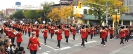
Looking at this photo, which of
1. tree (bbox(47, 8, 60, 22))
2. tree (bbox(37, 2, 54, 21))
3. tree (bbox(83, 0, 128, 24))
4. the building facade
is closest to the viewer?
tree (bbox(83, 0, 128, 24))

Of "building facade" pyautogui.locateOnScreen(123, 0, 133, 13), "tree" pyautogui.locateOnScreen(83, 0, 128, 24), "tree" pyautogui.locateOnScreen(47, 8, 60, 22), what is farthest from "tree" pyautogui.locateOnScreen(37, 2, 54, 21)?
"tree" pyautogui.locateOnScreen(83, 0, 128, 24)

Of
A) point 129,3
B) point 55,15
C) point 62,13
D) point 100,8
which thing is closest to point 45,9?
point 55,15

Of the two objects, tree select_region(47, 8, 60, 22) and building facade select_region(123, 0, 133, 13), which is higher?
building facade select_region(123, 0, 133, 13)

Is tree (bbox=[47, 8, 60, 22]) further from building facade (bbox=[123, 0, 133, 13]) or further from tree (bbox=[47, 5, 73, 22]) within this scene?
building facade (bbox=[123, 0, 133, 13])

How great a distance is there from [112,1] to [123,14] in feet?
54.8

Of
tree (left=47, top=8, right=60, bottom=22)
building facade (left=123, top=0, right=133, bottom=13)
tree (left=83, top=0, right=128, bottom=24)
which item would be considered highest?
tree (left=83, top=0, right=128, bottom=24)

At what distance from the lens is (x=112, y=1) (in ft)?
175

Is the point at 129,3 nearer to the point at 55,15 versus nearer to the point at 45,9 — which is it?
the point at 55,15

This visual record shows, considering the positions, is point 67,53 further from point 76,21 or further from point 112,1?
point 76,21

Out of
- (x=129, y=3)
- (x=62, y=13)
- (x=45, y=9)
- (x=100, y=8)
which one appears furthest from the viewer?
(x=45, y=9)

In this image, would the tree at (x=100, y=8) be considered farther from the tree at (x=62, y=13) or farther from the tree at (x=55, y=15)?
the tree at (x=55, y=15)

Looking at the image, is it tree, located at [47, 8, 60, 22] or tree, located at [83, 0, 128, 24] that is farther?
tree, located at [47, 8, 60, 22]

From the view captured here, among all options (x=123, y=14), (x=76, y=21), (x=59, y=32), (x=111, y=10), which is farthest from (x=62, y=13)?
(x=59, y=32)

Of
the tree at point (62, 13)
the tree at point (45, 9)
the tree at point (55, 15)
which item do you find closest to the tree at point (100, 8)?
the tree at point (62, 13)
